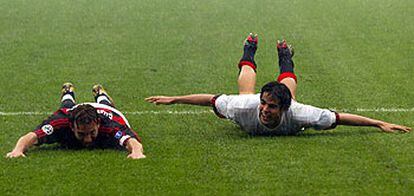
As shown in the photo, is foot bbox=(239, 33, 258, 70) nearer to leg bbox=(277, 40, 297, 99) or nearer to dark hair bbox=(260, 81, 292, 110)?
leg bbox=(277, 40, 297, 99)

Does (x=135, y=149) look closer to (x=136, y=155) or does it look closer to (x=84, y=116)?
(x=136, y=155)

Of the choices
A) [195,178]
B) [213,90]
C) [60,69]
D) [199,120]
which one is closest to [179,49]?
[60,69]

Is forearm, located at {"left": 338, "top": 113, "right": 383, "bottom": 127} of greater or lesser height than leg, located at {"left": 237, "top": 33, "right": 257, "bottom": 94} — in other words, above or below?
below

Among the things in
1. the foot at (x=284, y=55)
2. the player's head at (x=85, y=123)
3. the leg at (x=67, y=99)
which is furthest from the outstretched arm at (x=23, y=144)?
the foot at (x=284, y=55)

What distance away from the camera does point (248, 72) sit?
40.4ft

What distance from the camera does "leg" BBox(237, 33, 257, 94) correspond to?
11961 millimetres

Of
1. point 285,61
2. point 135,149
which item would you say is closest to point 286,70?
point 285,61

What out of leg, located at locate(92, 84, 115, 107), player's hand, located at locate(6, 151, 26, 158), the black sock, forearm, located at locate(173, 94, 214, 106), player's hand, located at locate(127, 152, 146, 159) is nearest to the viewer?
player's hand, located at locate(127, 152, 146, 159)

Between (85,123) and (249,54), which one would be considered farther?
(249,54)

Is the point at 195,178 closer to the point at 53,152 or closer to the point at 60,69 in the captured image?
the point at 53,152

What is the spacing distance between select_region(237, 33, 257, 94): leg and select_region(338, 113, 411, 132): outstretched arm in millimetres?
1692

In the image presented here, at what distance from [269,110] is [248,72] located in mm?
2030

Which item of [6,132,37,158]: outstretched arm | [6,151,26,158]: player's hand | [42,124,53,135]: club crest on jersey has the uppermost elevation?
[42,124,53,135]: club crest on jersey

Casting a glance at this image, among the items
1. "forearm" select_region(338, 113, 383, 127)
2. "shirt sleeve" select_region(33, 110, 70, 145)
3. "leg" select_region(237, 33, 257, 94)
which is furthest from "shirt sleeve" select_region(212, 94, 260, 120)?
"shirt sleeve" select_region(33, 110, 70, 145)
